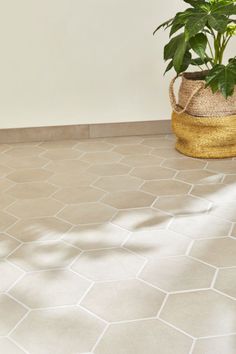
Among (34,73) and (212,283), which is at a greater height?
(34,73)

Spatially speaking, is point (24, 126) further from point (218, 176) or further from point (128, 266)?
point (128, 266)

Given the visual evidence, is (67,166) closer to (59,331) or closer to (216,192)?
(216,192)

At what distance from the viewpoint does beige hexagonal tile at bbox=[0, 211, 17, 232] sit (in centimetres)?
236

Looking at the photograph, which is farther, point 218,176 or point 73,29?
point 73,29

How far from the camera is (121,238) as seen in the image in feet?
7.29

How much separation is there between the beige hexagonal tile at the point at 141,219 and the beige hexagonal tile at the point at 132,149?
854 mm

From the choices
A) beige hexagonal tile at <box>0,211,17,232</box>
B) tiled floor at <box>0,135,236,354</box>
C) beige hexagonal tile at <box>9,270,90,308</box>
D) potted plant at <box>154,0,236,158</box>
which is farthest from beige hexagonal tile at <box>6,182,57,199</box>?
potted plant at <box>154,0,236,158</box>

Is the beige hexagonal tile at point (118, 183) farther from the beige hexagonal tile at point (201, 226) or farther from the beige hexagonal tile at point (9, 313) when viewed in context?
the beige hexagonal tile at point (9, 313)

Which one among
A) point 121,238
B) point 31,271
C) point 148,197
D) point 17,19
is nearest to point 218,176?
point 148,197

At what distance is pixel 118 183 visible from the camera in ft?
9.22

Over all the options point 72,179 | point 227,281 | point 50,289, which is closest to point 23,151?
point 72,179

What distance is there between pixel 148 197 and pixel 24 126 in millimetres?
1254

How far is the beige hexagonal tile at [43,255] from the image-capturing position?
2033 millimetres

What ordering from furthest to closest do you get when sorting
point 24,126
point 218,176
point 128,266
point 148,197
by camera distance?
point 24,126, point 218,176, point 148,197, point 128,266
